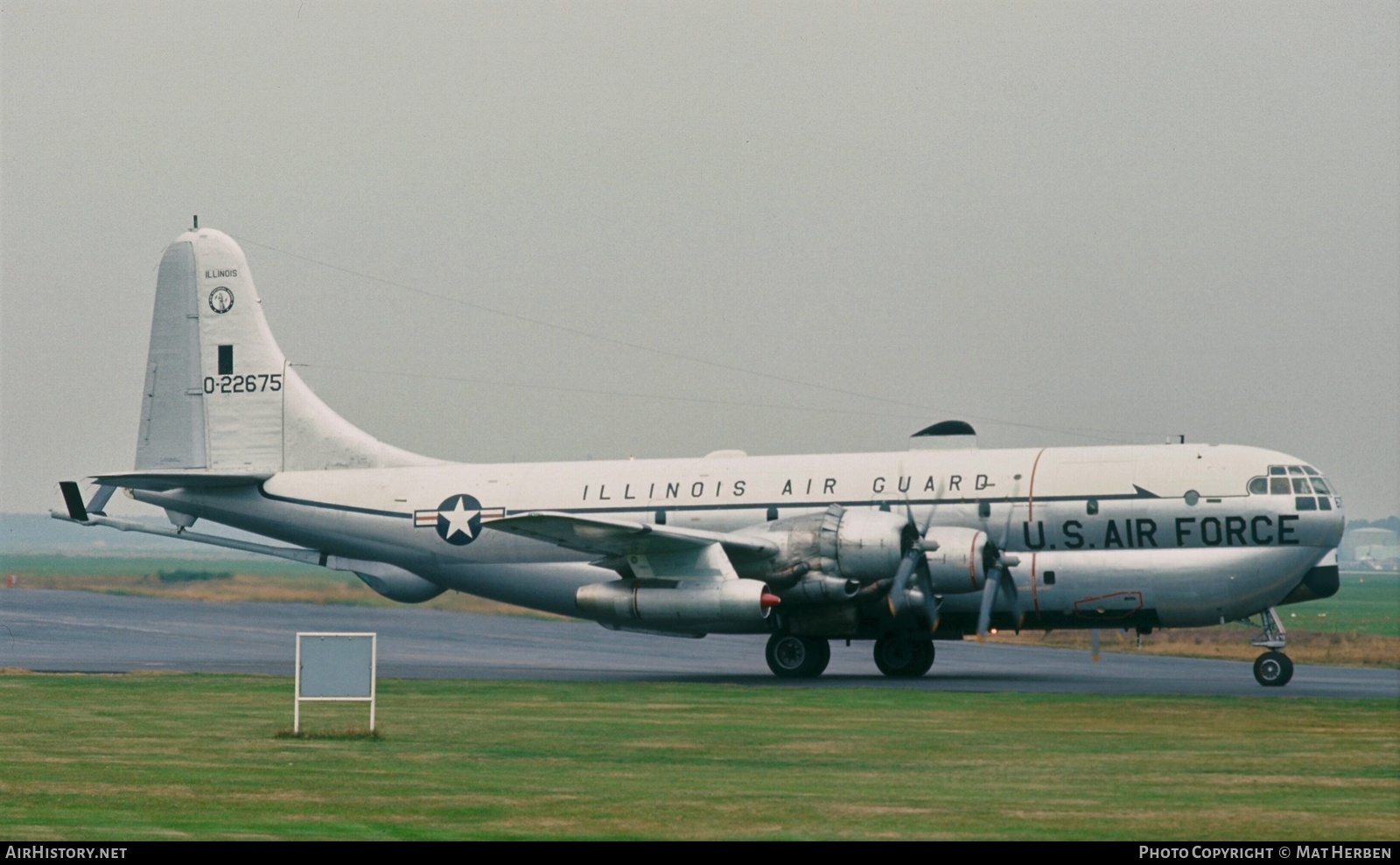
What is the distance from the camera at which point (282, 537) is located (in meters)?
40.0

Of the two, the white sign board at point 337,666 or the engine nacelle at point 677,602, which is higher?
the engine nacelle at point 677,602

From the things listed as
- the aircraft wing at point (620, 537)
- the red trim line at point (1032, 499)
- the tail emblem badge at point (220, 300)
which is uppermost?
the tail emblem badge at point (220, 300)

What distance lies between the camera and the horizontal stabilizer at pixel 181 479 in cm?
3909

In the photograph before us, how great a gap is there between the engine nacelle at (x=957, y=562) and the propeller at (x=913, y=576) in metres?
0.11

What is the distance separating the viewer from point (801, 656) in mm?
34938

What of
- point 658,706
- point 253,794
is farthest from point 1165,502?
point 253,794

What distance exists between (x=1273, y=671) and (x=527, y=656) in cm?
1910

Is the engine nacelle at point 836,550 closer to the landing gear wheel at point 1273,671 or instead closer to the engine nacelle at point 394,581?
the landing gear wheel at point 1273,671

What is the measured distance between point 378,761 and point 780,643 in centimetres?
1645

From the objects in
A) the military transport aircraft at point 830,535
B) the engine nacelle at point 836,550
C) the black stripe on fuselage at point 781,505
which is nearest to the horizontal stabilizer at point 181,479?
the military transport aircraft at point 830,535

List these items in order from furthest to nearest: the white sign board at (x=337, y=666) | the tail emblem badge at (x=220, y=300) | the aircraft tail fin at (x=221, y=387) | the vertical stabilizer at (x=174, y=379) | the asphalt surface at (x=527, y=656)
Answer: the tail emblem badge at (x=220, y=300), the vertical stabilizer at (x=174, y=379), the aircraft tail fin at (x=221, y=387), the asphalt surface at (x=527, y=656), the white sign board at (x=337, y=666)

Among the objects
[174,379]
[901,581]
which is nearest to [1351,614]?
[901,581]

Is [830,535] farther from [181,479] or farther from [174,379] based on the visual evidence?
[174,379]

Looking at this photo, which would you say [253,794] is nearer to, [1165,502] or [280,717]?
[280,717]
